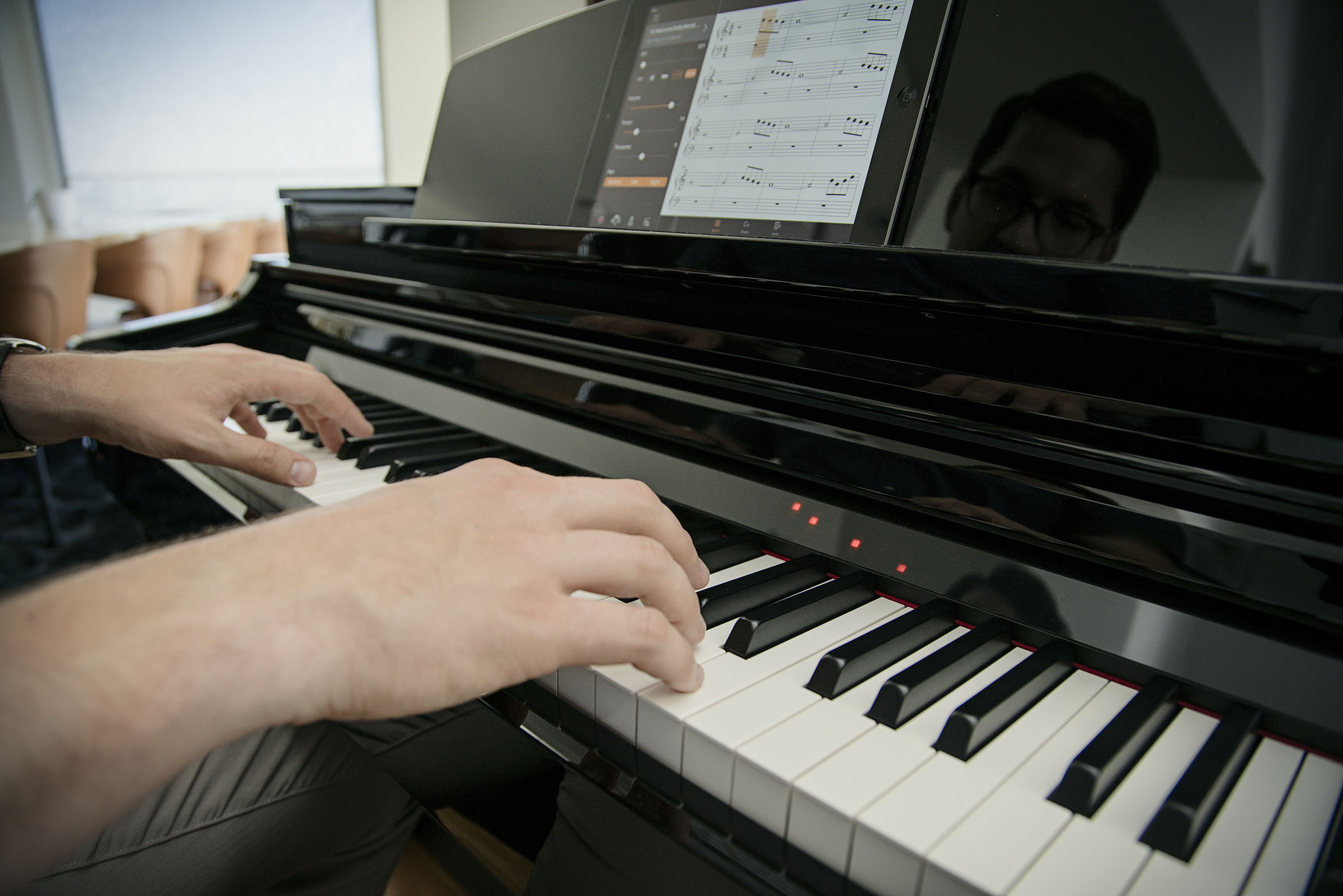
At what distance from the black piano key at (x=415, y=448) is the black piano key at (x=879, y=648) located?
64 centimetres

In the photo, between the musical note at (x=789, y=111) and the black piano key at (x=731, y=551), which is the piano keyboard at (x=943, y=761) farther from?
the musical note at (x=789, y=111)

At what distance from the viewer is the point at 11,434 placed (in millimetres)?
1148

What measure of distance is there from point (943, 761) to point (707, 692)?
0.17 metres

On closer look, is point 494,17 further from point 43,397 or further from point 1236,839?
point 1236,839

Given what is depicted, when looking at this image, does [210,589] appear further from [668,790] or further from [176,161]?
[176,161]

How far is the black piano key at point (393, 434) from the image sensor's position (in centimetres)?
108

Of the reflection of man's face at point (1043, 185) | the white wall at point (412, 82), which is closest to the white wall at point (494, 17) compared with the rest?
the white wall at point (412, 82)

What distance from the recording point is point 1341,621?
1.57 ft

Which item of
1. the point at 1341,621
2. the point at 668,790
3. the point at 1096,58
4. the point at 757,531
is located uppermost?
the point at 1096,58

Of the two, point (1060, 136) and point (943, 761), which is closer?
point (943, 761)

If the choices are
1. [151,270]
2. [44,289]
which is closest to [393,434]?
[44,289]

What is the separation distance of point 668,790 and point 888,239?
584mm

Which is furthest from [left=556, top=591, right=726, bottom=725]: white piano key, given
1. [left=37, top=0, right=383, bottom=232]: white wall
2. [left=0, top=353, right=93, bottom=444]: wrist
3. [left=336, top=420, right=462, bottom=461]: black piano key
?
[left=37, top=0, right=383, bottom=232]: white wall

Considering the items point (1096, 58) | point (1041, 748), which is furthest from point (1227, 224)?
point (1041, 748)
